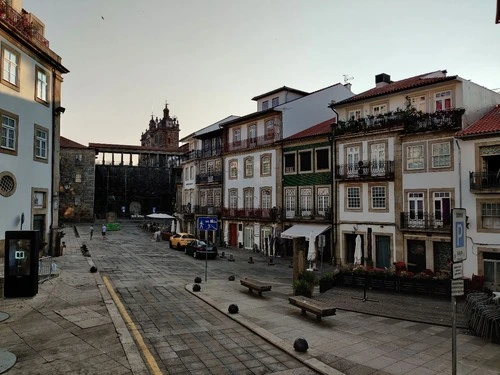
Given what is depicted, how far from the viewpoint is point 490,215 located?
1994cm

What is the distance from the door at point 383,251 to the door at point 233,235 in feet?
55.4

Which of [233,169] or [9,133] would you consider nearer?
[9,133]

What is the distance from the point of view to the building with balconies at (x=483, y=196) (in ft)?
64.7

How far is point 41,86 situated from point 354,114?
21.6 metres

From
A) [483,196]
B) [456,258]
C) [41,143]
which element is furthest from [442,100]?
[41,143]

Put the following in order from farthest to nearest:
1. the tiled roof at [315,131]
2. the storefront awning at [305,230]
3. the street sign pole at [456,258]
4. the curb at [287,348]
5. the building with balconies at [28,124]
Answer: the tiled roof at [315,131] < the storefront awning at [305,230] < the building with balconies at [28,124] < the curb at [287,348] < the street sign pole at [456,258]

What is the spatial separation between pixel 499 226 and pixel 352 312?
38.0 ft

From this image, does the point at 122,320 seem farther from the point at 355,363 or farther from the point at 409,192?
the point at 409,192

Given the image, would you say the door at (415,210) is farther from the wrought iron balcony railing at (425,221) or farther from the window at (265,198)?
the window at (265,198)

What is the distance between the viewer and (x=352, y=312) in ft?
43.9

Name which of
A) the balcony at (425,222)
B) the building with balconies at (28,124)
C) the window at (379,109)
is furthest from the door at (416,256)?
the building with balconies at (28,124)

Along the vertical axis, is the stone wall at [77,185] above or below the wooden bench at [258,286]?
above

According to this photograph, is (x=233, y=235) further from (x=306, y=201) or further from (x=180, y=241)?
(x=306, y=201)

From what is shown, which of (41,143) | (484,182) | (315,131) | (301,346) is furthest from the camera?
(315,131)
